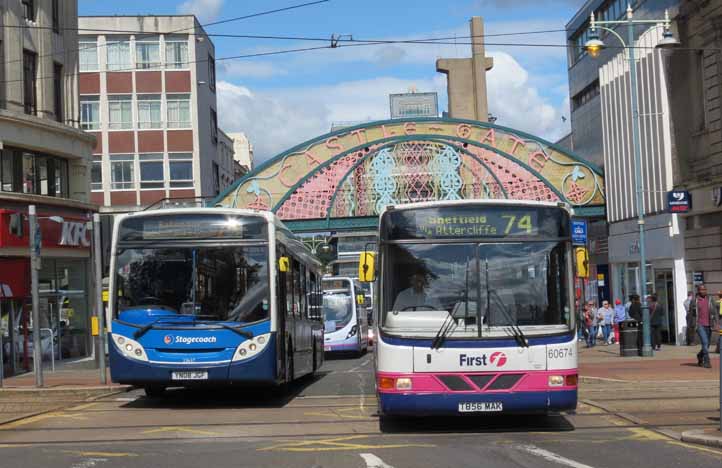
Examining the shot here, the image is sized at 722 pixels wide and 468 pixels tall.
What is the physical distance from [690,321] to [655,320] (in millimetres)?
1088

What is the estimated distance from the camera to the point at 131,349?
50.6 feet

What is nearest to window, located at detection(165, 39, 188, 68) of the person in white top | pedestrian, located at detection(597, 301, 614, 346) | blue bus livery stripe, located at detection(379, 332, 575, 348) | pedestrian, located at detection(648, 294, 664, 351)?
pedestrian, located at detection(597, 301, 614, 346)

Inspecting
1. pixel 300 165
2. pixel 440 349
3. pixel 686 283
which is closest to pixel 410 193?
pixel 300 165

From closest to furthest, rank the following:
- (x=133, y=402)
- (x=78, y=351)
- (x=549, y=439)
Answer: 1. (x=549, y=439)
2. (x=133, y=402)
3. (x=78, y=351)

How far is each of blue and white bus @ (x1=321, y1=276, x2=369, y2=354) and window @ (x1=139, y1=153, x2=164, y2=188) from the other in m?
21.9

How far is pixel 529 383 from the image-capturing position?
12.1m

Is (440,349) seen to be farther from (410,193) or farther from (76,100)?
(410,193)

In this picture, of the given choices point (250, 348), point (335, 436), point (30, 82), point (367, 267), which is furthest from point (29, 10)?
point (335, 436)

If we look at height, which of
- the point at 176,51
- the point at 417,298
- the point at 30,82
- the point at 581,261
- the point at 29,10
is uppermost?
the point at 176,51

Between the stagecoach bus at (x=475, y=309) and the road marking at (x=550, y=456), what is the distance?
4.03ft

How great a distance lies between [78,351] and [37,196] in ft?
17.9

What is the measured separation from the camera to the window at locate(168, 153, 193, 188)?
54625mm

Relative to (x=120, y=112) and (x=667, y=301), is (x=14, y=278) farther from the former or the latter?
(x=120, y=112)

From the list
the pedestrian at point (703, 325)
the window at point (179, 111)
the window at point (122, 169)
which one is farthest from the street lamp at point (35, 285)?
the window at point (122, 169)
